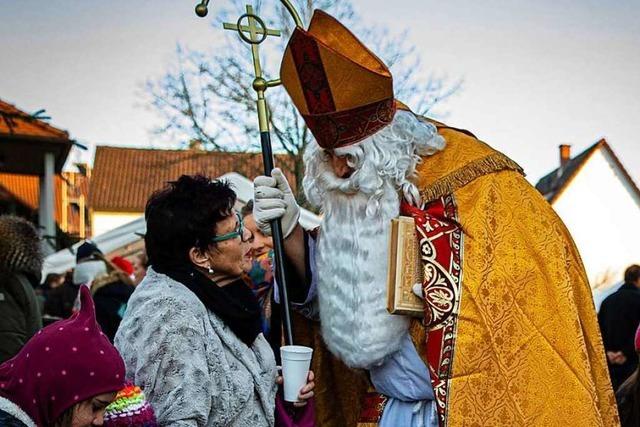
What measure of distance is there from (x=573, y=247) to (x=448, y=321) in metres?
0.56

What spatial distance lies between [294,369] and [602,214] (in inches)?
1095

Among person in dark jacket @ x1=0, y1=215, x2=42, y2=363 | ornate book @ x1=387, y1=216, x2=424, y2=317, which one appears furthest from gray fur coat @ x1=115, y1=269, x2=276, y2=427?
person in dark jacket @ x1=0, y1=215, x2=42, y2=363

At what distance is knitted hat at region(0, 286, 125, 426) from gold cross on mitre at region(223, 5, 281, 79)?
1277 mm

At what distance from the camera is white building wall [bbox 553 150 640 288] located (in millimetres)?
28203

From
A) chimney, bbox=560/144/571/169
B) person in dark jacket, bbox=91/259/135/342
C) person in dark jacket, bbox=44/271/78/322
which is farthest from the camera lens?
chimney, bbox=560/144/571/169

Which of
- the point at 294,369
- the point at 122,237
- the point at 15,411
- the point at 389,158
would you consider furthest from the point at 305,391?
the point at 122,237

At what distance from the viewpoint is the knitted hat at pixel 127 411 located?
2455 millimetres

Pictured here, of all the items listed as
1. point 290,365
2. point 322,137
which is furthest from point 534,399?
point 322,137

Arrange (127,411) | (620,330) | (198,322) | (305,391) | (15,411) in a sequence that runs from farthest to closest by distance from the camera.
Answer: (620,330)
(305,391)
(198,322)
(127,411)
(15,411)

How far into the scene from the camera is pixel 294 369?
9.54 feet

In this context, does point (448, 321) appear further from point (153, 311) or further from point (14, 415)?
point (14, 415)

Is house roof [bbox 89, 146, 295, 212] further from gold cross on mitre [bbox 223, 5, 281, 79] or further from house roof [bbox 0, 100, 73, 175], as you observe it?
gold cross on mitre [bbox 223, 5, 281, 79]

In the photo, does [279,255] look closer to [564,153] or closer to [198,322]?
[198,322]

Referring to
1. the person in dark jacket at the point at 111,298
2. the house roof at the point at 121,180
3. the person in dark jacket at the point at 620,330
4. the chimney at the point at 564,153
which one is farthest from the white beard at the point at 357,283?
the house roof at the point at 121,180
